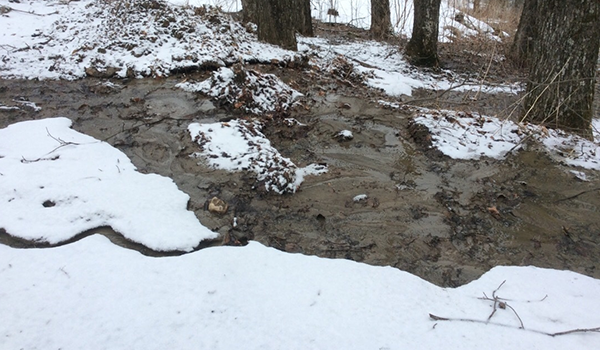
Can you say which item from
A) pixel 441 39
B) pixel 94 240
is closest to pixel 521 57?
pixel 441 39

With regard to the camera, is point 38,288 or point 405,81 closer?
point 38,288

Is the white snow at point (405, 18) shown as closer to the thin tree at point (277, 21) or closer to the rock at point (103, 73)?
the thin tree at point (277, 21)

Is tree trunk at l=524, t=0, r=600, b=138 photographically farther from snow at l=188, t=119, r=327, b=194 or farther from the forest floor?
snow at l=188, t=119, r=327, b=194

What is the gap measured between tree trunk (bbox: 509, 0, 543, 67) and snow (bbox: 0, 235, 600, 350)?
5.74m

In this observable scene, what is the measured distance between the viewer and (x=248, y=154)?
11.5ft

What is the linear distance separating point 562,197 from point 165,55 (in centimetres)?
540

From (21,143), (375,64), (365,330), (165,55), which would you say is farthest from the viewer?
(375,64)

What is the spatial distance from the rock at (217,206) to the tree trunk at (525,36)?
659 centimetres

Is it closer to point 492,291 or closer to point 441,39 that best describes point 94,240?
point 492,291

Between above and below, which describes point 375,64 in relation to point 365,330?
above

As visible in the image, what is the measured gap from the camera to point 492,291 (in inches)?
87.3

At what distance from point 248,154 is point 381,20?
6.69 m

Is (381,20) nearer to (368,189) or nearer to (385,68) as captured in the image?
(385,68)

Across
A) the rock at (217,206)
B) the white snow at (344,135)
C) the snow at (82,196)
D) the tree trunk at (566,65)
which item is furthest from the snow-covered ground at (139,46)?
the rock at (217,206)
